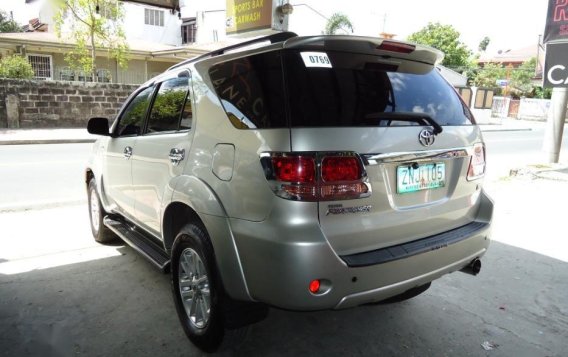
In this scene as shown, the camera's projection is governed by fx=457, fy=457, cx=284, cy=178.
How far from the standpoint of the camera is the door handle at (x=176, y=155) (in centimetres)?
287

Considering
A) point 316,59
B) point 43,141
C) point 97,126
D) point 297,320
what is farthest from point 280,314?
point 43,141

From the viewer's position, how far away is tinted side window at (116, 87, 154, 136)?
373 centimetres

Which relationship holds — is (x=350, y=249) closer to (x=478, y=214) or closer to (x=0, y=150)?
(x=478, y=214)

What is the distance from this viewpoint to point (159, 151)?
318 centimetres

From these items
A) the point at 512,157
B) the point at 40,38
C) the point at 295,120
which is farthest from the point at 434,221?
the point at 40,38

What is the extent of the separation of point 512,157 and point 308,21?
85.0ft

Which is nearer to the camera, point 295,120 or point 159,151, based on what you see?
point 295,120

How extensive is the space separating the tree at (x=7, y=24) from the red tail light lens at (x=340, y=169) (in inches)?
1966

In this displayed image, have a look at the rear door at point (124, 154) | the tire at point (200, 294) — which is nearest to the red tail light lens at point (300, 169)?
the tire at point (200, 294)

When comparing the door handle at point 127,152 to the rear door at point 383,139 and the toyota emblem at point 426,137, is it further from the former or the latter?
A: the toyota emblem at point 426,137

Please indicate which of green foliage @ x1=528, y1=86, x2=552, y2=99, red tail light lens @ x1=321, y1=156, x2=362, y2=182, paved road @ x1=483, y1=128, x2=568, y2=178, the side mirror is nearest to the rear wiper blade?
red tail light lens @ x1=321, y1=156, x2=362, y2=182

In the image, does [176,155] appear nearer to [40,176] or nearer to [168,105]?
[168,105]

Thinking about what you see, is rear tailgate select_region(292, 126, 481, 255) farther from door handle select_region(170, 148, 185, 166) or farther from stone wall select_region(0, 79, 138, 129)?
stone wall select_region(0, 79, 138, 129)

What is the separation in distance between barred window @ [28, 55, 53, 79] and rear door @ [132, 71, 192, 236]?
80.0 ft
